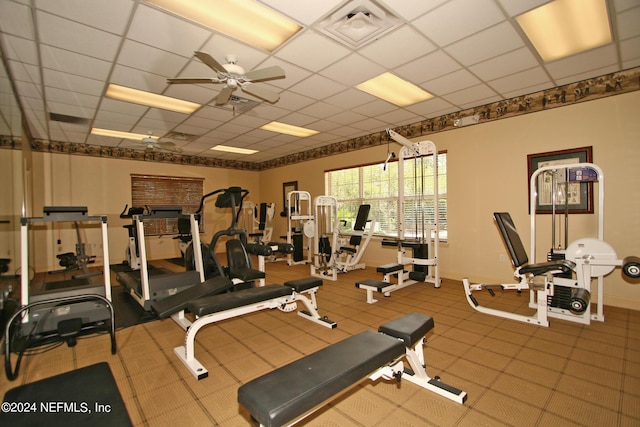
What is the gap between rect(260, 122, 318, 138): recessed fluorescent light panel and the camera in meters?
5.43

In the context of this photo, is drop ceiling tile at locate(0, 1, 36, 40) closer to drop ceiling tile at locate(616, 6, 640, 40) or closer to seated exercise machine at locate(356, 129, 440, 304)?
seated exercise machine at locate(356, 129, 440, 304)

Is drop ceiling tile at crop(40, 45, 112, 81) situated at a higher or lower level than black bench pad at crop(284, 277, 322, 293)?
higher

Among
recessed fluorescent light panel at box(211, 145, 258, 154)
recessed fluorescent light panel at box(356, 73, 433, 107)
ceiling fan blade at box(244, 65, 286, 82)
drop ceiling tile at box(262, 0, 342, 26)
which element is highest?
recessed fluorescent light panel at box(356, 73, 433, 107)

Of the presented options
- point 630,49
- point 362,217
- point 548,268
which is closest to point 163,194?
point 362,217

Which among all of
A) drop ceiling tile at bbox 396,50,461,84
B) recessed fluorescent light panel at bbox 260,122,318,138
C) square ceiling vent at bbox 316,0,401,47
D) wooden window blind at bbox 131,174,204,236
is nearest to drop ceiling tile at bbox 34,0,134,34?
square ceiling vent at bbox 316,0,401,47

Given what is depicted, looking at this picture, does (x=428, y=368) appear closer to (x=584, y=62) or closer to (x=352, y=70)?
(x=352, y=70)

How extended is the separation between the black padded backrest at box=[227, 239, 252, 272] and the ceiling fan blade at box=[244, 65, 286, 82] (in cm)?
193

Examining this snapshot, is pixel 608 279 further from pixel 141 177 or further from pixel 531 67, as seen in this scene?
pixel 141 177

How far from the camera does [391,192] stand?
5.96m

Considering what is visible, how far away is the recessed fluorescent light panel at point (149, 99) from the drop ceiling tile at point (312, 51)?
2.00 metres

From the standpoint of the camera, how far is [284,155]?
26.9 ft

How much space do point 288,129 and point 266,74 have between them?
3.00 m

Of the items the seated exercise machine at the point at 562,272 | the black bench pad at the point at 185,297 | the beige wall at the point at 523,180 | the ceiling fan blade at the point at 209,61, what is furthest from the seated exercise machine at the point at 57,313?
the beige wall at the point at 523,180

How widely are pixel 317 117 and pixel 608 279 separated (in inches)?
179
